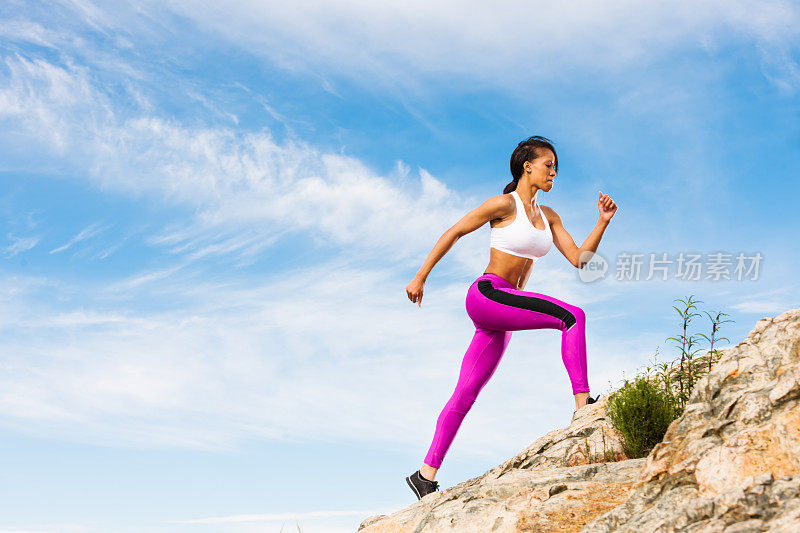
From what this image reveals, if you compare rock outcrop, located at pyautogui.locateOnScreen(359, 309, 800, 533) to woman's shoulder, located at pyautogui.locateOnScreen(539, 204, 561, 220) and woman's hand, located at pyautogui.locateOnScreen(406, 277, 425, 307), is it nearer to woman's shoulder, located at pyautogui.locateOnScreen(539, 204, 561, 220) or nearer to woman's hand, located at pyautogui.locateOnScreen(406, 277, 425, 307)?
woman's hand, located at pyautogui.locateOnScreen(406, 277, 425, 307)

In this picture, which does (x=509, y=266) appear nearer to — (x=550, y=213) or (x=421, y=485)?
(x=550, y=213)

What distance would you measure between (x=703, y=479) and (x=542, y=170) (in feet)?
14.4

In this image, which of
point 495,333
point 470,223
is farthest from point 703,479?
point 470,223

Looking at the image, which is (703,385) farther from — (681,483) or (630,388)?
(630,388)

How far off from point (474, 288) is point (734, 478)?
3.78 m

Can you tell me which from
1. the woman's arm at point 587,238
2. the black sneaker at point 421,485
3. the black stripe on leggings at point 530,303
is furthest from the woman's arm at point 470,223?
the black sneaker at point 421,485

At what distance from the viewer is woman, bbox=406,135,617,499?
6.54m

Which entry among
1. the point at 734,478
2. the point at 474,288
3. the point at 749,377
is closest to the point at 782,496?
the point at 734,478

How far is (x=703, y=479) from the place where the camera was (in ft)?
11.5

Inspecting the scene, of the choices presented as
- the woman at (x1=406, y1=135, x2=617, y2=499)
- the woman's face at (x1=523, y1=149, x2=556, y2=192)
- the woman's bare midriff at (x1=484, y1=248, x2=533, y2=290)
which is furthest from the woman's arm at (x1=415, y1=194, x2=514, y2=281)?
the woman's face at (x1=523, y1=149, x2=556, y2=192)

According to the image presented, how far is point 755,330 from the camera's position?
4500 millimetres

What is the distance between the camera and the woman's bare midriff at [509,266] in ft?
23.1

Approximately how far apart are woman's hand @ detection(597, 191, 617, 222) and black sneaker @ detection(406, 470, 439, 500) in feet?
10.4

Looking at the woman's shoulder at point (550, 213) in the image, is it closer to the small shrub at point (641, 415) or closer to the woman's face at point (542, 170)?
the woman's face at point (542, 170)
